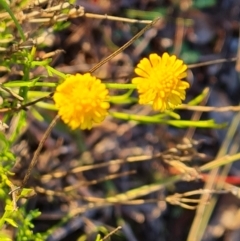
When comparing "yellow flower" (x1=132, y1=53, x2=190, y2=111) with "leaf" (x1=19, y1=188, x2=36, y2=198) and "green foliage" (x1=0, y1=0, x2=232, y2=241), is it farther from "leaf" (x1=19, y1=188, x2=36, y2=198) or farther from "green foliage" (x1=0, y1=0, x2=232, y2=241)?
"leaf" (x1=19, y1=188, x2=36, y2=198)

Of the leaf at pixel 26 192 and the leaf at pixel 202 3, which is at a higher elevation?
the leaf at pixel 202 3

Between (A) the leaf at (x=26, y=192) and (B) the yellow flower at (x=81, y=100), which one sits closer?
(B) the yellow flower at (x=81, y=100)

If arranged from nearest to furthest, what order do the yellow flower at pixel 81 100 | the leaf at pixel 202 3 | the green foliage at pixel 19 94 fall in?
the yellow flower at pixel 81 100, the green foliage at pixel 19 94, the leaf at pixel 202 3

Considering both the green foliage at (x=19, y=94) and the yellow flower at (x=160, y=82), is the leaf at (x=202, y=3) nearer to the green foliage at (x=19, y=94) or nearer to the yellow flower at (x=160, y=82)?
the green foliage at (x=19, y=94)

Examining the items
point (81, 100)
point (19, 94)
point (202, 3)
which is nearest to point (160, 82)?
point (81, 100)

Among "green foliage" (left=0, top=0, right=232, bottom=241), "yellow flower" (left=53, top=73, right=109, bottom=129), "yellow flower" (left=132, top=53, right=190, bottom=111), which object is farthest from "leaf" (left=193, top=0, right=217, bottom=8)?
"yellow flower" (left=53, top=73, right=109, bottom=129)

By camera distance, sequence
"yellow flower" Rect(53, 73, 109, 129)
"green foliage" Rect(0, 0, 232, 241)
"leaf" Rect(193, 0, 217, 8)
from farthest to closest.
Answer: "leaf" Rect(193, 0, 217, 8), "green foliage" Rect(0, 0, 232, 241), "yellow flower" Rect(53, 73, 109, 129)

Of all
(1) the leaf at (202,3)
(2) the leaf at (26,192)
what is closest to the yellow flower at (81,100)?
(2) the leaf at (26,192)
